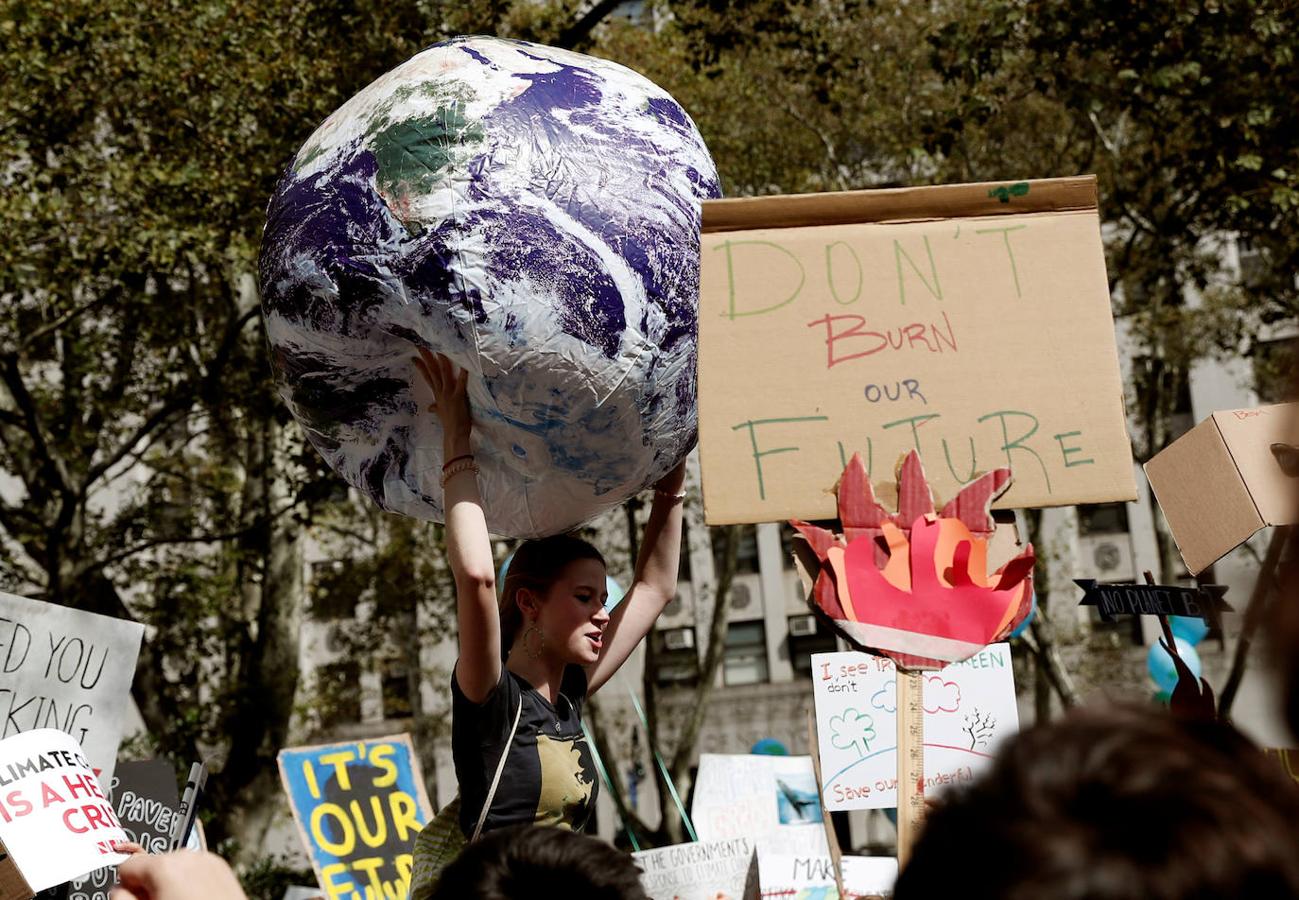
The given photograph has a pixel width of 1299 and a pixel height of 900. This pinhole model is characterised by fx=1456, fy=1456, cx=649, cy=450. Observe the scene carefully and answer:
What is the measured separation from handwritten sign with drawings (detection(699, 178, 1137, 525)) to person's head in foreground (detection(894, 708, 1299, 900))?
1743 mm

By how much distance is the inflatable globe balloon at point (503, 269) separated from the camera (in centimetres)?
255

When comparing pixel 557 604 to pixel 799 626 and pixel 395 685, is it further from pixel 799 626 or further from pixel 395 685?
pixel 799 626

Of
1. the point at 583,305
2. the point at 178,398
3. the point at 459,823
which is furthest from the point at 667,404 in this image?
the point at 178,398

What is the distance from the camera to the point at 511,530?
307cm

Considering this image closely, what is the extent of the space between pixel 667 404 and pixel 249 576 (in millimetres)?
12251

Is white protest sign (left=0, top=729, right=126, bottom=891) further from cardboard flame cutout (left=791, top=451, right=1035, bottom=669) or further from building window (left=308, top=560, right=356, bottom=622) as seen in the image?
building window (left=308, top=560, right=356, bottom=622)

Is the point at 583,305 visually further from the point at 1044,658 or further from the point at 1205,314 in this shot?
the point at 1205,314

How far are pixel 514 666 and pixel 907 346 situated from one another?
3.39ft

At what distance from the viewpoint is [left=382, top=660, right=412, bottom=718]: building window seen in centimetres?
2472

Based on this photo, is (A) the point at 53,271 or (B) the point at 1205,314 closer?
(A) the point at 53,271

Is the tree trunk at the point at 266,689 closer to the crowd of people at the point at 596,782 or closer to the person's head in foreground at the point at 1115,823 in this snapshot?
the crowd of people at the point at 596,782

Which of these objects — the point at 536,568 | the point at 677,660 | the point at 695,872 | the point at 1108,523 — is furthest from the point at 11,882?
the point at 1108,523

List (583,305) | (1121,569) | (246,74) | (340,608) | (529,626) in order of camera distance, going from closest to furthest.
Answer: (583,305) → (529,626) → (246,74) → (340,608) → (1121,569)

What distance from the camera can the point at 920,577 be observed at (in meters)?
2.60
